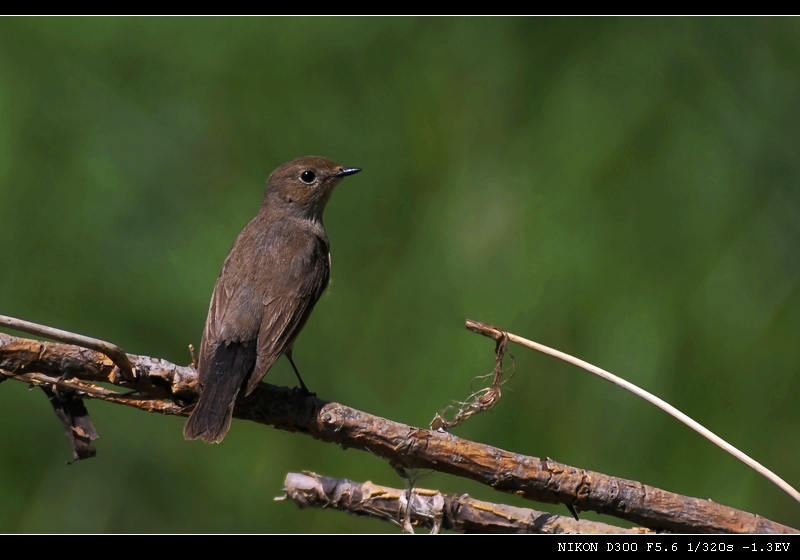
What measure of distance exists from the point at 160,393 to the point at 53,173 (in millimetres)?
2233

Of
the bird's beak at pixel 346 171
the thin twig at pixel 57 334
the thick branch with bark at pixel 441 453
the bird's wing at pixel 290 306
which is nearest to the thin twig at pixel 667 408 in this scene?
the thick branch with bark at pixel 441 453

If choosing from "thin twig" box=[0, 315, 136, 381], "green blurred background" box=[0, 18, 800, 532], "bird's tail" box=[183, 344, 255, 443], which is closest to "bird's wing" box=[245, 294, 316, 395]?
"bird's tail" box=[183, 344, 255, 443]

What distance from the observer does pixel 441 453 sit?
9.84 feet

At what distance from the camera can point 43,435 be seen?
4.59m

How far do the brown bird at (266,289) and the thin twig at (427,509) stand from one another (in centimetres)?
71

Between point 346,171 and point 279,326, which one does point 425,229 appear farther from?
point 279,326

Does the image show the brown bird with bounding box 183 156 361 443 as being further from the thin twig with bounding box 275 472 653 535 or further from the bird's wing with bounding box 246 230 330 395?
the thin twig with bounding box 275 472 653 535

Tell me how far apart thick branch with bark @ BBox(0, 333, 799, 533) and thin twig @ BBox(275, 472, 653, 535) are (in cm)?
9

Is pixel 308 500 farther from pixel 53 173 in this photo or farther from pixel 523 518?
pixel 53 173

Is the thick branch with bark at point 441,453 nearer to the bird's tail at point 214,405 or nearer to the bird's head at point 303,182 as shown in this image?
the bird's tail at point 214,405

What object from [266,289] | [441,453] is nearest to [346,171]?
[266,289]

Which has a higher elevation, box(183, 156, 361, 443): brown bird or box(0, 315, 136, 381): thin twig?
box(183, 156, 361, 443): brown bird

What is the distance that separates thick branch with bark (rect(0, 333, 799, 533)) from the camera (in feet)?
9.44

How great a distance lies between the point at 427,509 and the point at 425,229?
2216 mm
